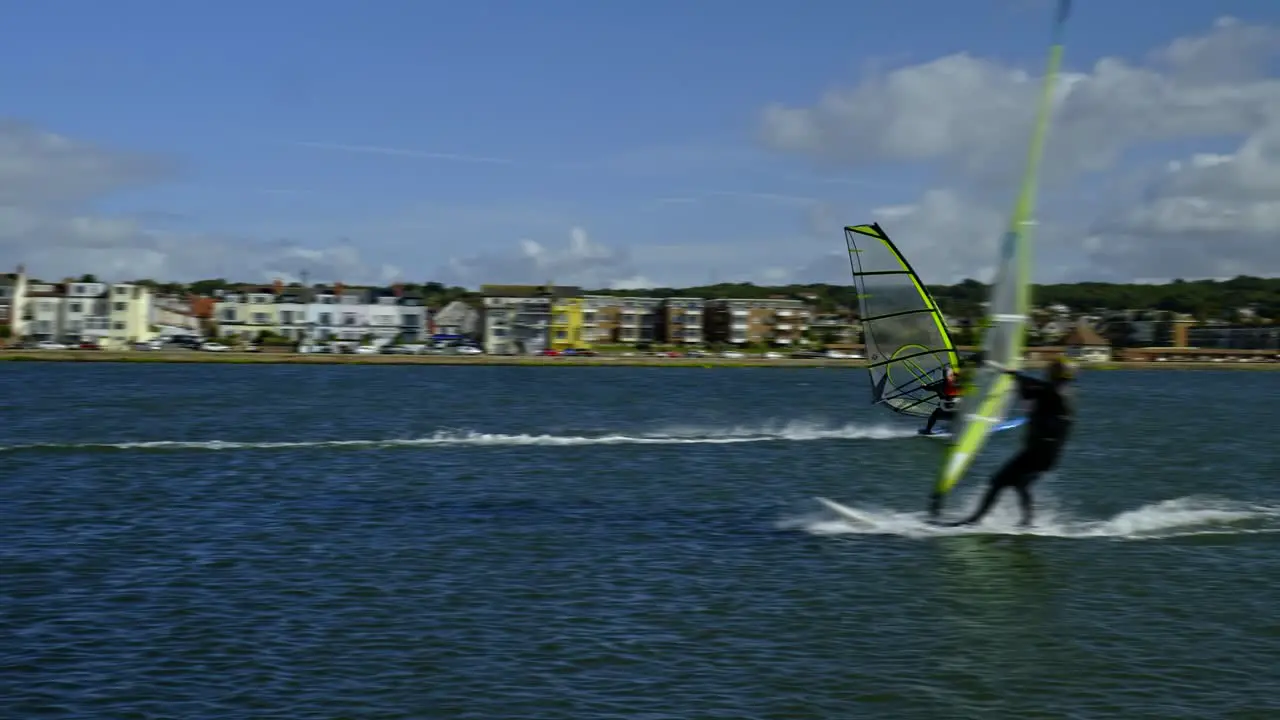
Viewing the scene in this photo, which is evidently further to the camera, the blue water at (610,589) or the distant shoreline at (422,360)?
the distant shoreline at (422,360)

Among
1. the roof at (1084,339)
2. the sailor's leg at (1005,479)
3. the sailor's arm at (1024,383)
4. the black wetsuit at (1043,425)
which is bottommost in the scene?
the sailor's leg at (1005,479)

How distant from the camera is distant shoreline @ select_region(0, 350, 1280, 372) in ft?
328

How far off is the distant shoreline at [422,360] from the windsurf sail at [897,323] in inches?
3229

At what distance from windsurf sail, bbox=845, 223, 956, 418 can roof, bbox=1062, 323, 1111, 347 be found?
129 meters

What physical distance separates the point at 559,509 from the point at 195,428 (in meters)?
18.5

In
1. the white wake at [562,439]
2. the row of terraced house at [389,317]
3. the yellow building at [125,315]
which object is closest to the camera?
the white wake at [562,439]

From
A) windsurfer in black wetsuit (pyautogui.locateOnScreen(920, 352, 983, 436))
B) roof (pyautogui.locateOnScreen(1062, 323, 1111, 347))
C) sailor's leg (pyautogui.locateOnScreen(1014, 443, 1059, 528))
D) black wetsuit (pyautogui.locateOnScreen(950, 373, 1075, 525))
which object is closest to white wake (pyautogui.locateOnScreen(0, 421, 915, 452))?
windsurfer in black wetsuit (pyautogui.locateOnScreen(920, 352, 983, 436))

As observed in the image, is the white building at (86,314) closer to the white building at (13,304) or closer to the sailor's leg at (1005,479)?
the white building at (13,304)

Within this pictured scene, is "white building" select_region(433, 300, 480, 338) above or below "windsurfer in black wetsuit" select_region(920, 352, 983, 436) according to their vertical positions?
above

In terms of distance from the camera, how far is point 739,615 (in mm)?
10688

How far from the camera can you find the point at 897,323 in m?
26.4

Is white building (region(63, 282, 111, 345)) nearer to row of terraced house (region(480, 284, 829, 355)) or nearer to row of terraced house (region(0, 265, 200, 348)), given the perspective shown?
row of terraced house (region(0, 265, 200, 348))

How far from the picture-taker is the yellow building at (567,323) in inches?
5620

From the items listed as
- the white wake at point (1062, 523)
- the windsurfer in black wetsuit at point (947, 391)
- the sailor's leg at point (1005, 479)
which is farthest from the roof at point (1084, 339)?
the sailor's leg at point (1005, 479)
